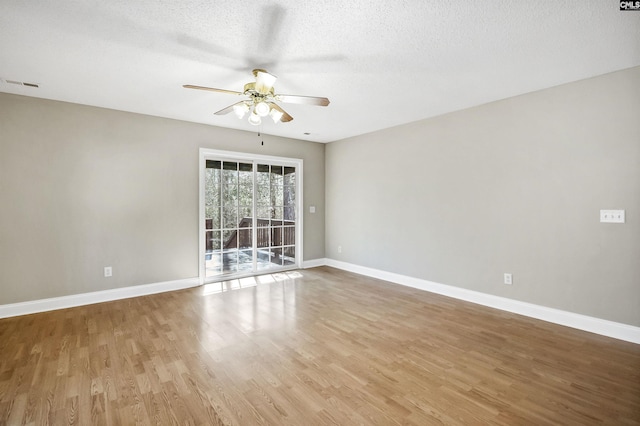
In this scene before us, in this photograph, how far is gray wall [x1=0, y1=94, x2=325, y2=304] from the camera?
353cm

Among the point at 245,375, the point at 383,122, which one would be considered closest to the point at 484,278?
the point at 383,122

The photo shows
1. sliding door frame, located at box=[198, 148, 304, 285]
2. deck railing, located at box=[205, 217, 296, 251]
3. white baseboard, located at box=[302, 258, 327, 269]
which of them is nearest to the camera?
sliding door frame, located at box=[198, 148, 304, 285]

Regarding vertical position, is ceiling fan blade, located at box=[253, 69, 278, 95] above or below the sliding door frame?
above

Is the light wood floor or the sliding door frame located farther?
the sliding door frame

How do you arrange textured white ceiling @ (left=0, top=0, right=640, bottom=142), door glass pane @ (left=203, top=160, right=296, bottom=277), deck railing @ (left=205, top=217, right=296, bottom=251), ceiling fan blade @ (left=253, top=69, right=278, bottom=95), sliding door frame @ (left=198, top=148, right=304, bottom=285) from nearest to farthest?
textured white ceiling @ (left=0, top=0, right=640, bottom=142) < ceiling fan blade @ (left=253, top=69, right=278, bottom=95) < sliding door frame @ (left=198, top=148, right=304, bottom=285) < door glass pane @ (left=203, top=160, right=296, bottom=277) < deck railing @ (left=205, top=217, right=296, bottom=251)

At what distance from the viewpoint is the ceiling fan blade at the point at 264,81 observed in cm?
253

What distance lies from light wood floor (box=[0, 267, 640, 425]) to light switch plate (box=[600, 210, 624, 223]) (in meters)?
1.16

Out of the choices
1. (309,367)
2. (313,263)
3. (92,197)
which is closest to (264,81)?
(309,367)

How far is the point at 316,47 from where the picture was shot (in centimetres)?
245

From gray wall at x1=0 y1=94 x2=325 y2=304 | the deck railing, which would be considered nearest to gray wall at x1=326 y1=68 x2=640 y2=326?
the deck railing

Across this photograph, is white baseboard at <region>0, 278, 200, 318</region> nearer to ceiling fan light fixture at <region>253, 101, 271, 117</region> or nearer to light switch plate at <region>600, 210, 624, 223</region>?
ceiling fan light fixture at <region>253, 101, 271, 117</region>

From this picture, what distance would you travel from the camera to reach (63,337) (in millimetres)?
2938

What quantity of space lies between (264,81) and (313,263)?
4273 mm

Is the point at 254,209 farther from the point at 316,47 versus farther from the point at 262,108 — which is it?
the point at 316,47
